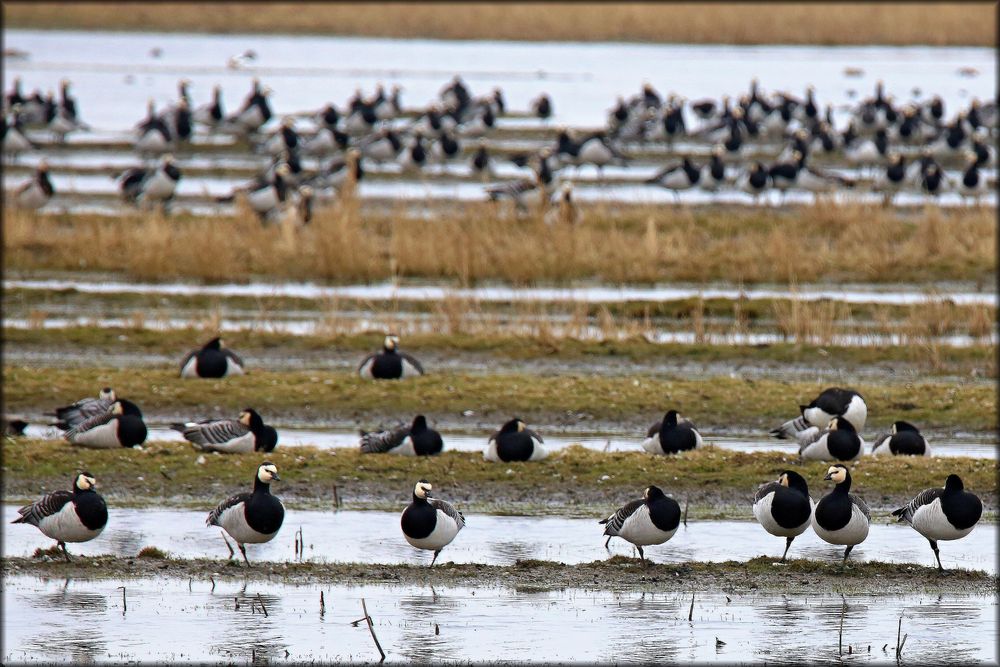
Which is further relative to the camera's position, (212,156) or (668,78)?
(668,78)

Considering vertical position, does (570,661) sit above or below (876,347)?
above

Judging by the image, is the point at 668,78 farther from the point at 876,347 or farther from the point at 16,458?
the point at 16,458

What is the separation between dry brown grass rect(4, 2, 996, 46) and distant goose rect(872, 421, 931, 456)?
56305 millimetres

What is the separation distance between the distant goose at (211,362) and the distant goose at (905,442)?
705cm

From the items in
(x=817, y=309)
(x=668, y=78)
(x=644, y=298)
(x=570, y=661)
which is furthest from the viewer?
(x=668, y=78)

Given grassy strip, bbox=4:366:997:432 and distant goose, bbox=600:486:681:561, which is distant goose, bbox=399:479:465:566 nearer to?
distant goose, bbox=600:486:681:561

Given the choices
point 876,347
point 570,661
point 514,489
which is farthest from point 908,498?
point 876,347

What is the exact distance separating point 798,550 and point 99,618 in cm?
514

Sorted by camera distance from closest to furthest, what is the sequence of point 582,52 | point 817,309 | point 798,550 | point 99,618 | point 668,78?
point 99,618 → point 798,550 → point 817,309 → point 668,78 → point 582,52

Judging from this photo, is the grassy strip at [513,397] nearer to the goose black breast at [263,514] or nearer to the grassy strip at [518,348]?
the grassy strip at [518,348]

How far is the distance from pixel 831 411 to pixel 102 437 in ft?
21.9

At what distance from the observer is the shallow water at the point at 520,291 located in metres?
21.5

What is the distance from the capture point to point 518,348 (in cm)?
A: 1839

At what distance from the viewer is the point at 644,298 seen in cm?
2166
